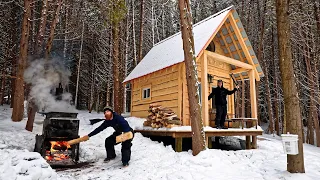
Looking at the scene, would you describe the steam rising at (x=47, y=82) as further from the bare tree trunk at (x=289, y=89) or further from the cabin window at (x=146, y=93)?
the bare tree trunk at (x=289, y=89)

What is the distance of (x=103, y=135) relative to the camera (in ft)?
35.0

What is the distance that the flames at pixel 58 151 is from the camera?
6685 millimetres

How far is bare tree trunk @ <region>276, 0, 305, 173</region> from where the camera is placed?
17.5ft

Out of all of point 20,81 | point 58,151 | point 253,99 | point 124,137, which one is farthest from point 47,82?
point 253,99

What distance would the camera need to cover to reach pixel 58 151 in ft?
22.4

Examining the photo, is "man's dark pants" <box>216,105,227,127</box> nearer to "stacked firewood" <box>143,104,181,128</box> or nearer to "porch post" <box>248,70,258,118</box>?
"stacked firewood" <box>143,104,181,128</box>

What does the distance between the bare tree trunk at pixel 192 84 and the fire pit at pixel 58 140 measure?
3635 millimetres

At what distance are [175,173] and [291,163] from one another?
274 cm

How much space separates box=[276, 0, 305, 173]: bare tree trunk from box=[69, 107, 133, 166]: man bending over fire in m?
4.17

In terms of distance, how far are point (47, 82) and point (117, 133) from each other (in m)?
4.10

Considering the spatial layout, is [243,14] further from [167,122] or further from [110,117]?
[110,117]

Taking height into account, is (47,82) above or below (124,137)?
above

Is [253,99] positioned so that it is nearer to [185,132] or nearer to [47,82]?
[185,132]

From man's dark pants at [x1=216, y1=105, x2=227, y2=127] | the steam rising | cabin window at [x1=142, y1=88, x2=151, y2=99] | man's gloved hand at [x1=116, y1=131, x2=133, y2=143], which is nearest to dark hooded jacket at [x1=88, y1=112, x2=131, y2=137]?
man's gloved hand at [x1=116, y1=131, x2=133, y2=143]
